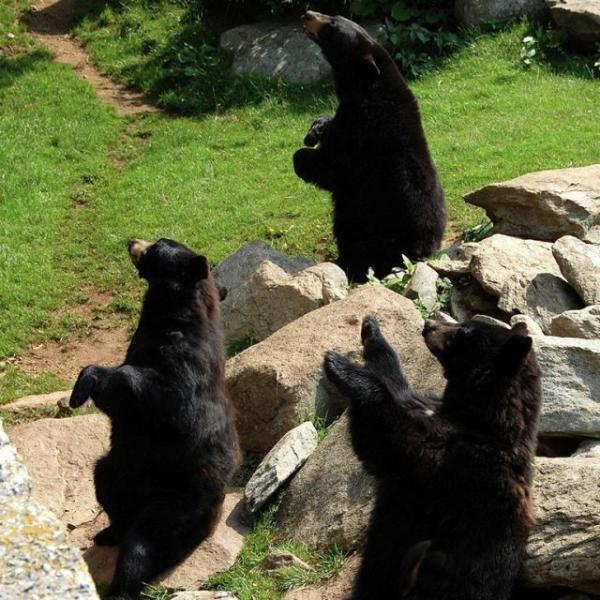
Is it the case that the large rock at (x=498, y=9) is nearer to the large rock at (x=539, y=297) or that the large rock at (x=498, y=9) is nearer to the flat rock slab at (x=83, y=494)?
the large rock at (x=539, y=297)

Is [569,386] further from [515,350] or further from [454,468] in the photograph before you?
[454,468]

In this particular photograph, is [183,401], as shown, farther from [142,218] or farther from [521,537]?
[142,218]

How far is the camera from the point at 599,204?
38.8ft

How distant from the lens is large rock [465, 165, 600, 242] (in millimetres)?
11766

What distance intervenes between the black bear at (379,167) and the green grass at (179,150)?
3.82 ft

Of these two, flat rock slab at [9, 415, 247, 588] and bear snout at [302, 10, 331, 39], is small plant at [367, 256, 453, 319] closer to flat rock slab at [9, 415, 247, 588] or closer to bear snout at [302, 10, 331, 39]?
flat rock slab at [9, 415, 247, 588]

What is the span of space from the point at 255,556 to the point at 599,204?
18.7 feet

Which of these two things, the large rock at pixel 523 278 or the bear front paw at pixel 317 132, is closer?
the large rock at pixel 523 278

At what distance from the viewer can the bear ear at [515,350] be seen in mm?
6891

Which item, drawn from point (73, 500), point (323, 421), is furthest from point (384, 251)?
point (73, 500)

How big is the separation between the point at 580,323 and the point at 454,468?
2.75 m

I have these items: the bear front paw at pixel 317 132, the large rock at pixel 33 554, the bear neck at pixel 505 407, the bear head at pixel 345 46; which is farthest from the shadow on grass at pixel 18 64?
the large rock at pixel 33 554

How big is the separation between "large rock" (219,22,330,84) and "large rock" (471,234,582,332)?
891cm

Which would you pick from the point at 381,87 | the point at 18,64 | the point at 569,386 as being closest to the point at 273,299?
the point at 381,87
